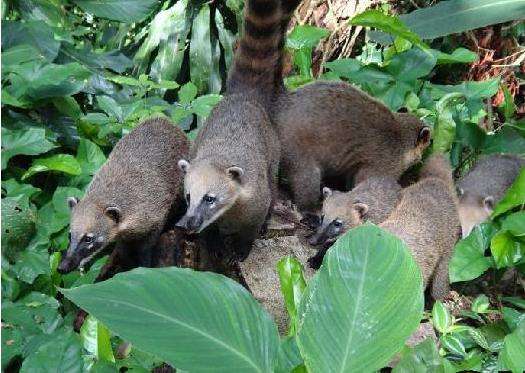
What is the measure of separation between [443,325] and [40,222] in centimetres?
201

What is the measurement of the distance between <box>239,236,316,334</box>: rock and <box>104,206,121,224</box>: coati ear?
64cm

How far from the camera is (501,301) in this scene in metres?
3.91

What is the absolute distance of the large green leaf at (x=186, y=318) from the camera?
1.87 meters

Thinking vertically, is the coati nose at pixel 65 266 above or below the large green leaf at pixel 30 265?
below

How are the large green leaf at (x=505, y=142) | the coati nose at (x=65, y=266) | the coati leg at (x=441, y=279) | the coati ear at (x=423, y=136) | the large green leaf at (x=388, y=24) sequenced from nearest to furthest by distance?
the coati nose at (x=65, y=266) → the coati leg at (x=441, y=279) → the large green leaf at (x=388, y=24) → the coati ear at (x=423, y=136) → the large green leaf at (x=505, y=142)

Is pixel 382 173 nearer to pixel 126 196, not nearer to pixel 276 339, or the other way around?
pixel 126 196

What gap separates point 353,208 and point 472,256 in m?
0.65

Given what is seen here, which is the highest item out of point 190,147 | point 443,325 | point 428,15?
point 428,15

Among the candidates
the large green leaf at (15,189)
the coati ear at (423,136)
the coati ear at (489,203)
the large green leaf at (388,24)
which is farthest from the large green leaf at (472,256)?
the large green leaf at (15,189)

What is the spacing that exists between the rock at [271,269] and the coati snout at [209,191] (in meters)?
0.29

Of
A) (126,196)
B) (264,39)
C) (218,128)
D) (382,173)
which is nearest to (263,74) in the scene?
(264,39)

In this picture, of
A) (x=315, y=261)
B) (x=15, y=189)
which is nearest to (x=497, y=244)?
(x=315, y=261)

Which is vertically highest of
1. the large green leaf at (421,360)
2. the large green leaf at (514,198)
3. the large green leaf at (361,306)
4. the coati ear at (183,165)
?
the large green leaf at (361,306)

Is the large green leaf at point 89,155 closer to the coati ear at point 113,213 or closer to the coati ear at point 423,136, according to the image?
the coati ear at point 113,213
